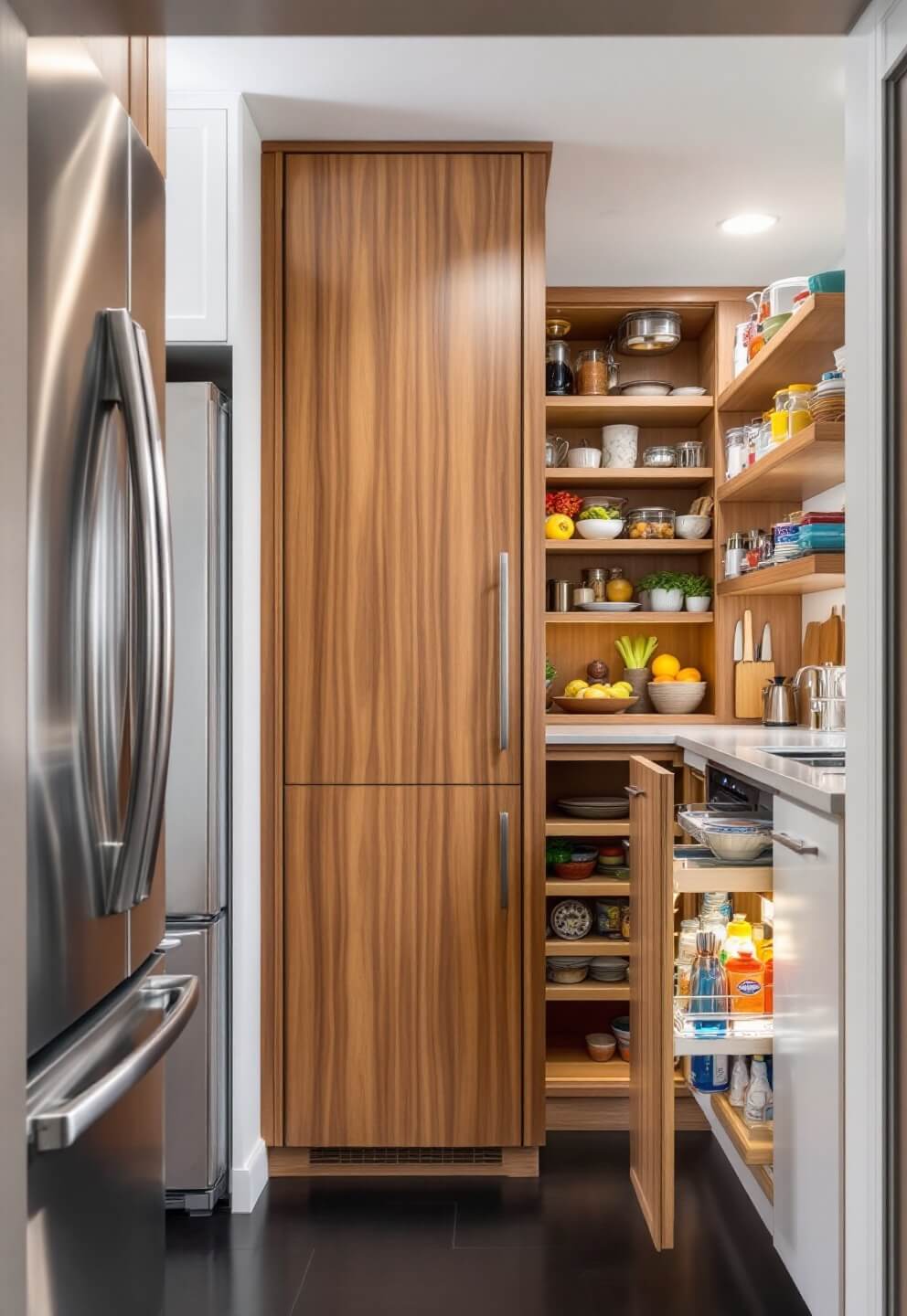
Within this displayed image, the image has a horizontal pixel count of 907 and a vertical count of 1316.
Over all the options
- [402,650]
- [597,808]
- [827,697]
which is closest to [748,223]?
[827,697]

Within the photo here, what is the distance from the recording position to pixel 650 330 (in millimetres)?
3418

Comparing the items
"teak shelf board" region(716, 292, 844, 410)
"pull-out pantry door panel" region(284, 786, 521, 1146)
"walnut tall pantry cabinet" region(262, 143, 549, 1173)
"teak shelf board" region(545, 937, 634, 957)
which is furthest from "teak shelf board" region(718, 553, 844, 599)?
"teak shelf board" region(545, 937, 634, 957)

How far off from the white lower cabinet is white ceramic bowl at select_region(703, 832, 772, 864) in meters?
0.19

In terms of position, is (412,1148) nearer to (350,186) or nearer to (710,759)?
(710,759)

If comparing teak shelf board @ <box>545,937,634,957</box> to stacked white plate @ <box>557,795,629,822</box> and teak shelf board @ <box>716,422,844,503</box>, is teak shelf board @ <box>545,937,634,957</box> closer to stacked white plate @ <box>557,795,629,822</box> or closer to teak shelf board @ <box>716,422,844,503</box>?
stacked white plate @ <box>557,795,629,822</box>

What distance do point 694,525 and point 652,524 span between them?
0.14 meters

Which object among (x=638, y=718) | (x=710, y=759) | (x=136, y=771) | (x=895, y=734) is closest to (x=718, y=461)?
(x=638, y=718)

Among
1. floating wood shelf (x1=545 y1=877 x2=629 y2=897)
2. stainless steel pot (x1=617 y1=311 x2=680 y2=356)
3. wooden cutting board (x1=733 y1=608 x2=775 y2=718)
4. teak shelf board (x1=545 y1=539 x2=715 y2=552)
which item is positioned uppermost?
stainless steel pot (x1=617 y1=311 x2=680 y2=356)

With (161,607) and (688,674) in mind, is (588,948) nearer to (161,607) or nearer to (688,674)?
(688,674)

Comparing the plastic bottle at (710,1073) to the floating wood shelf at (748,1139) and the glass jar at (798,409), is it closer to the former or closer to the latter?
the floating wood shelf at (748,1139)

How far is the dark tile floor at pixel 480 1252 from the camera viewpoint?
6.46 feet

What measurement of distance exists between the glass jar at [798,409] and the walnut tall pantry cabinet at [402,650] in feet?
2.10

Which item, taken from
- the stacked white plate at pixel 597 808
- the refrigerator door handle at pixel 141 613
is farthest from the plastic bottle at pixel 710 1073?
the refrigerator door handle at pixel 141 613

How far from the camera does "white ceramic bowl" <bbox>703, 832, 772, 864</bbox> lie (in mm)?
2125
